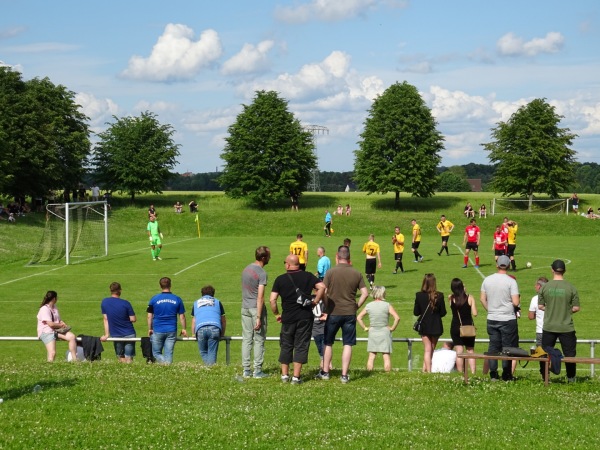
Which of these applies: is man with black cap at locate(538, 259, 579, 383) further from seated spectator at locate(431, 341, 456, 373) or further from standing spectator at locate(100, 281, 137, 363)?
standing spectator at locate(100, 281, 137, 363)

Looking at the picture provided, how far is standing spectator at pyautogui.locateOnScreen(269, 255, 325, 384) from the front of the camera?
12047 millimetres

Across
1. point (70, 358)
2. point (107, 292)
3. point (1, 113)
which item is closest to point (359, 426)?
point (70, 358)

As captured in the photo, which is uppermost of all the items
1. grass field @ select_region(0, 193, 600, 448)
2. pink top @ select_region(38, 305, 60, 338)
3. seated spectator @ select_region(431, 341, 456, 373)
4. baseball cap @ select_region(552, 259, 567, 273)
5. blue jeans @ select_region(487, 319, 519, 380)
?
baseball cap @ select_region(552, 259, 567, 273)

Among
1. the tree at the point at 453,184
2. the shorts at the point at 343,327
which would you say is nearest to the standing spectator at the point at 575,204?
the shorts at the point at 343,327

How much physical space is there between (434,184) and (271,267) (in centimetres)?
5137

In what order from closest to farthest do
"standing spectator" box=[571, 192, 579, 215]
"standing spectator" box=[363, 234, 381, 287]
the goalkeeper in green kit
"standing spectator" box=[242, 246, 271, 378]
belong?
"standing spectator" box=[242, 246, 271, 378]
"standing spectator" box=[363, 234, 381, 287]
the goalkeeper in green kit
"standing spectator" box=[571, 192, 579, 215]

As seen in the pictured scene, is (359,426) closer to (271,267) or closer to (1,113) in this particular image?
(271,267)

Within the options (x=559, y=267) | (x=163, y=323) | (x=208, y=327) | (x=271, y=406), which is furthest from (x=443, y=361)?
(x=163, y=323)

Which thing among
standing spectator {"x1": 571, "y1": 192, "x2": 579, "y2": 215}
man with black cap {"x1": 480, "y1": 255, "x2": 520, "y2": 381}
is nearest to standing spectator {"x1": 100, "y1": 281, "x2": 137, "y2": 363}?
man with black cap {"x1": 480, "y1": 255, "x2": 520, "y2": 381}

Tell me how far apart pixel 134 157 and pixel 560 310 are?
77.3 metres

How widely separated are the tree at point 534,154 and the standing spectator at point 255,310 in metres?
73.5

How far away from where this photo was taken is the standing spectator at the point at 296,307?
12.0 meters

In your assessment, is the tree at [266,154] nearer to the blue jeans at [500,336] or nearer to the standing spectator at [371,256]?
the standing spectator at [371,256]

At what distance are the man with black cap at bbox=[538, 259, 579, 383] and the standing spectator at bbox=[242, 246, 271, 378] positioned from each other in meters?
4.14
